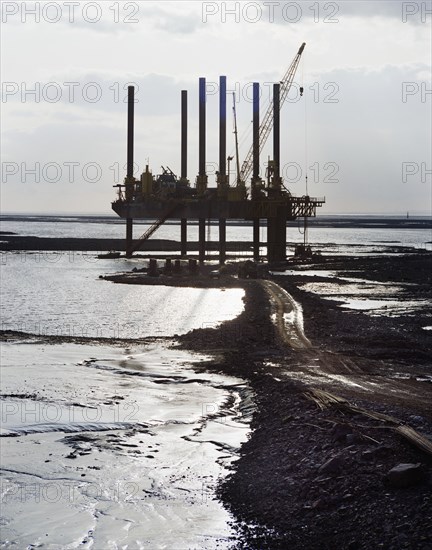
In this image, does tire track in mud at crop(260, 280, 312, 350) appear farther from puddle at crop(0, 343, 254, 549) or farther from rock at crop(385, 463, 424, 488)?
rock at crop(385, 463, 424, 488)

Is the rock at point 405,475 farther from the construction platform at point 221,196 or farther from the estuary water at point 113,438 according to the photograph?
the construction platform at point 221,196

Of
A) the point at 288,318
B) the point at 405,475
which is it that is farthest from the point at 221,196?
the point at 405,475

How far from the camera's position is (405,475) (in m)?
16.6

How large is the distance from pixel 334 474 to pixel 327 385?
313 inches

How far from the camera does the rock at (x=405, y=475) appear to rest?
1650cm

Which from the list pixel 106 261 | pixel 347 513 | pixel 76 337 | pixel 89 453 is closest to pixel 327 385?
pixel 89 453

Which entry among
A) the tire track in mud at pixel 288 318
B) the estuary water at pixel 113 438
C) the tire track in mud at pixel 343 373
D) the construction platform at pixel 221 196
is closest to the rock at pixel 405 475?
the estuary water at pixel 113 438

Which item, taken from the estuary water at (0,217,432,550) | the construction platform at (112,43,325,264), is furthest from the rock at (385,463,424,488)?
the construction platform at (112,43,325,264)

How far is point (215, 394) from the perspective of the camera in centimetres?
2747

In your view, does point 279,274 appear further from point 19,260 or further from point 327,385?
point 327,385

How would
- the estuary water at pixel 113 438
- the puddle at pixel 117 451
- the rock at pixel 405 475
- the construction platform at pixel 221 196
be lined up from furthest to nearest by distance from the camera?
the construction platform at pixel 221 196 < the estuary water at pixel 113 438 < the puddle at pixel 117 451 < the rock at pixel 405 475

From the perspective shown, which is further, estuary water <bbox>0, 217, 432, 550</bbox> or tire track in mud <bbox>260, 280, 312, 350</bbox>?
tire track in mud <bbox>260, 280, 312, 350</bbox>

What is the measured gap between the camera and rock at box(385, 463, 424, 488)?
16.5 metres

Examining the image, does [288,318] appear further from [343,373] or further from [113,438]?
[113,438]
